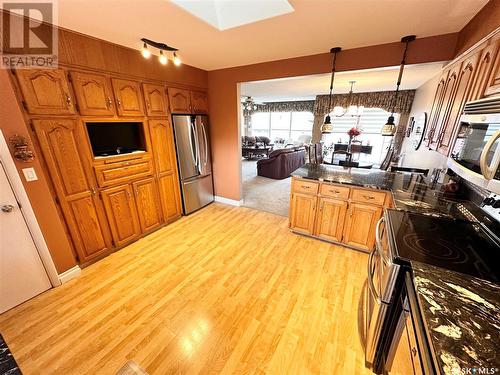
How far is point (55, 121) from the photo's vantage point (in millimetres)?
1939

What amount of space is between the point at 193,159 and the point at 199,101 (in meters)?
1.05

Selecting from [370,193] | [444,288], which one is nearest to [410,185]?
[370,193]

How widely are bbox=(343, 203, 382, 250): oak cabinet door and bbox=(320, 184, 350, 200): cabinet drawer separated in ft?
0.52

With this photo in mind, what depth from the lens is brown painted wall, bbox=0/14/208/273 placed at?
65.8 inches

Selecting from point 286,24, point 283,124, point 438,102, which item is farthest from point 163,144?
point 283,124

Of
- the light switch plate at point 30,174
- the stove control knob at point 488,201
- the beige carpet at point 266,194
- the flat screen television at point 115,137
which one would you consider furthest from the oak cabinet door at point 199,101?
the stove control knob at point 488,201

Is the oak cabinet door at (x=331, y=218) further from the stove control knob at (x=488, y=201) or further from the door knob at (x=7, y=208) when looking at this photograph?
the door knob at (x=7, y=208)

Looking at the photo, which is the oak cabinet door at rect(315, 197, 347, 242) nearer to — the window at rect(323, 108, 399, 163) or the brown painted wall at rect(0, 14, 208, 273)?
the brown painted wall at rect(0, 14, 208, 273)

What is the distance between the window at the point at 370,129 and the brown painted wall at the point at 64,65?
6.57 metres

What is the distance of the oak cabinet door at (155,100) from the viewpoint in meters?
2.71

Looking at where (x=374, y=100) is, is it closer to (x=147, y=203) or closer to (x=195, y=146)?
(x=195, y=146)

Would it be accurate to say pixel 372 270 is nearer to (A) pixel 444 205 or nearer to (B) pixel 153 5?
(A) pixel 444 205

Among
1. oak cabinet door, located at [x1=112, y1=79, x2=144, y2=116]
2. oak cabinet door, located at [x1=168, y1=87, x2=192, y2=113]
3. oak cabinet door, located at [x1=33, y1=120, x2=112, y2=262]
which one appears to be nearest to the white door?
oak cabinet door, located at [x1=33, y1=120, x2=112, y2=262]

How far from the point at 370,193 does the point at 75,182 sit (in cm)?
337
